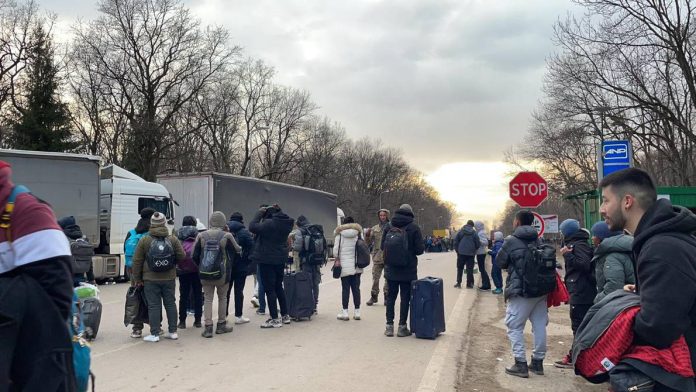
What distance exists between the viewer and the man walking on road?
624cm

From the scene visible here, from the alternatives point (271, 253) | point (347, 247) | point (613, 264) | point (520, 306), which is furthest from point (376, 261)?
point (613, 264)

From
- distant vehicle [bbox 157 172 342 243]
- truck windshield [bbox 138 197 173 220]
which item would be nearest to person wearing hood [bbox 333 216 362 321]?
truck windshield [bbox 138 197 173 220]

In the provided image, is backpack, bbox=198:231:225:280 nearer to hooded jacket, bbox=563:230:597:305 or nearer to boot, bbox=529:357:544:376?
boot, bbox=529:357:544:376

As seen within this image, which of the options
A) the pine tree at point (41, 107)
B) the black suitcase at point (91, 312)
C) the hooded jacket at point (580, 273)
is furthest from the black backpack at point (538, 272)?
the pine tree at point (41, 107)

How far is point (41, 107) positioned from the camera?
109 feet

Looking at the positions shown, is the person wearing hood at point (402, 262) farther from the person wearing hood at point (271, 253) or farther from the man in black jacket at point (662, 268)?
the man in black jacket at point (662, 268)

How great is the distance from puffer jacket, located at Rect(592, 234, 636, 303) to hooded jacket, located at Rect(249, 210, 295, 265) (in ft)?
16.3

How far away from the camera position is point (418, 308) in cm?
817

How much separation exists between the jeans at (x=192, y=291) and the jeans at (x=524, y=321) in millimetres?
5147

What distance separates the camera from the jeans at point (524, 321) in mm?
6285

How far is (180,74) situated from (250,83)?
47.8 feet

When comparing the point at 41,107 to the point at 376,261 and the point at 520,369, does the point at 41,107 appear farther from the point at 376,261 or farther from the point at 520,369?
the point at 520,369

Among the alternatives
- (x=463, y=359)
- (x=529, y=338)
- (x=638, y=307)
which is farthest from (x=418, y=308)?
(x=638, y=307)

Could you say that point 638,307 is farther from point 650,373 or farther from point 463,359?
point 463,359
